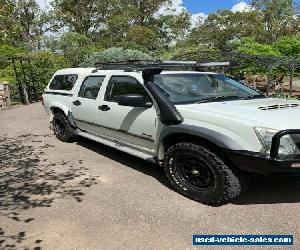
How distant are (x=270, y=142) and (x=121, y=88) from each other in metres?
2.81

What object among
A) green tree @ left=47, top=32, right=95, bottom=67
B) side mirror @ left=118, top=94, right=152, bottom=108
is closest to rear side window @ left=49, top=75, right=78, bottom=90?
side mirror @ left=118, top=94, right=152, bottom=108

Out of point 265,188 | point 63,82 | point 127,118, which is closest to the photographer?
point 265,188

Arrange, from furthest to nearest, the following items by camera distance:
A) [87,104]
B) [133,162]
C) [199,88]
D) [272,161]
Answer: [87,104] → [133,162] → [199,88] → [272,161]

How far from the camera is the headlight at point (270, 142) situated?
401 centimetres

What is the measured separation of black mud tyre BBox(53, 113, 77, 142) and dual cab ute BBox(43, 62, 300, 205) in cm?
106

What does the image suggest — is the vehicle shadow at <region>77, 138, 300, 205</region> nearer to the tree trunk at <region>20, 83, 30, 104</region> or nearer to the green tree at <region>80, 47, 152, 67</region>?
the green tree at <region>80, 47, 152, 67</region>

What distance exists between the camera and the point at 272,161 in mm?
3957

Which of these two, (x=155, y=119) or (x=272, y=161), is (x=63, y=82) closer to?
(x=155, y=119)

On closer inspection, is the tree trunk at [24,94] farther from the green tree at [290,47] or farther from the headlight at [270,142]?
the headlight at [270,142]

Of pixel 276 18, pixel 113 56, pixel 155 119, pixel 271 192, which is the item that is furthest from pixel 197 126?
pixel 276 18

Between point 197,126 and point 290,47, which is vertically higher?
point 290,47

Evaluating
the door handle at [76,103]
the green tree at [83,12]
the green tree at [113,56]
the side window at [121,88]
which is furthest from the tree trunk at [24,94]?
the green tree at [83,12]

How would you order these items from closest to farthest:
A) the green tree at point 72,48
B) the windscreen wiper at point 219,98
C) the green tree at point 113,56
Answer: the windscreen wiper at point 219,98
the green tree at point 113,56
the green tree at point 72,48

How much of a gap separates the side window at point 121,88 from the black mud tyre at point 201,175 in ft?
3.66
